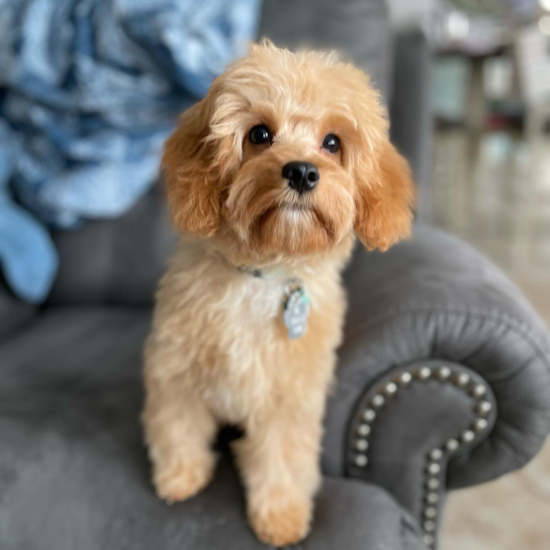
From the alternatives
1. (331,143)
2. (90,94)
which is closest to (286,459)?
(331,143)

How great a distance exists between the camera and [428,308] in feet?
3.08

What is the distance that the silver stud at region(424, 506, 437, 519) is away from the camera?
1.01m

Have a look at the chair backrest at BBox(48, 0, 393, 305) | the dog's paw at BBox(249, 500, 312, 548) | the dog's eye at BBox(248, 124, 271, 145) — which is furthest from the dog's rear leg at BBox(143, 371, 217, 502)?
the chair backrest at BBox(48, 0, 393, 305)

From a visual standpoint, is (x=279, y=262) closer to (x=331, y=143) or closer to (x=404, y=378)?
(x=331, y=143)

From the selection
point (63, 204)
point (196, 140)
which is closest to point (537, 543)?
point (196, 140)

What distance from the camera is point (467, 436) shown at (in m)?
0.93

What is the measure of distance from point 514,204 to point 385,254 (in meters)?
3.12

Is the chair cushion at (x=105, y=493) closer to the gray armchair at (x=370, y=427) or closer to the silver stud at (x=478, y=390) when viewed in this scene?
the gray armchair at (x=370, y=427)

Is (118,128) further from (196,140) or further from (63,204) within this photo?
(196,140)

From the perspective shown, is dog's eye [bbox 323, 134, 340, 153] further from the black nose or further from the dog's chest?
the dog's chest

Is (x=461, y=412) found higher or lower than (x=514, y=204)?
higher

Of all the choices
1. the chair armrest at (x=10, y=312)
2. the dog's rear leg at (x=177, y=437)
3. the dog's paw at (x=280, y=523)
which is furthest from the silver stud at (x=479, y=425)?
the chair armrest at (x=10, y=312)

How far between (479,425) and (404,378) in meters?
0.15

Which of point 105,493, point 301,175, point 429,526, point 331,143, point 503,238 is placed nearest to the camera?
point 301,175
